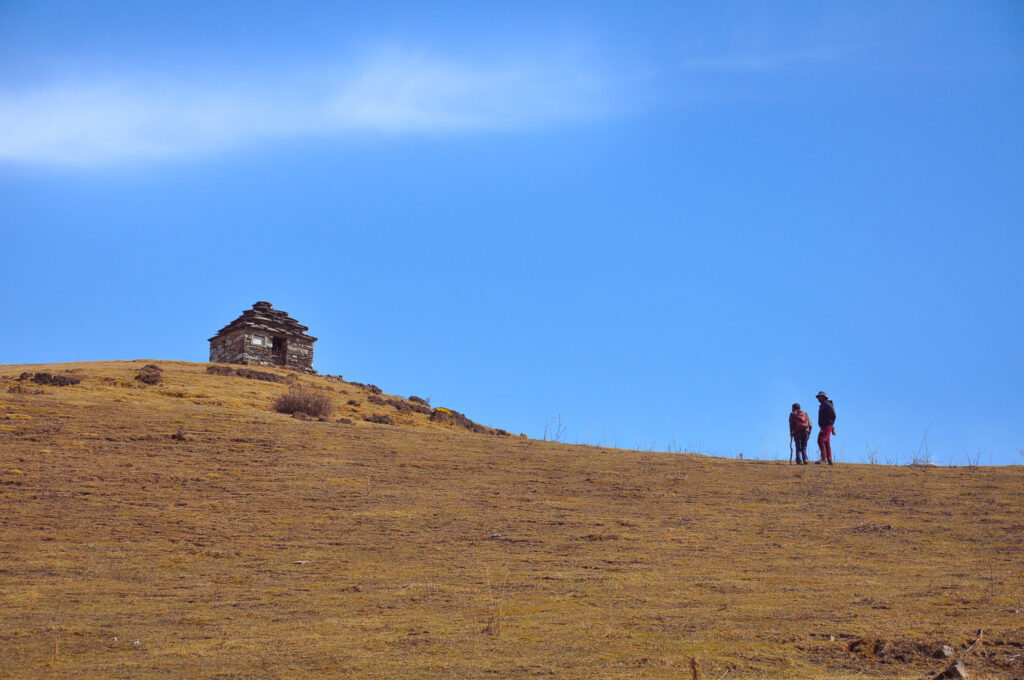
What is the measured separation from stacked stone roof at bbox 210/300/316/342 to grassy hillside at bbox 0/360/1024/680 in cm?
2070

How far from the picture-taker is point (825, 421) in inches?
899

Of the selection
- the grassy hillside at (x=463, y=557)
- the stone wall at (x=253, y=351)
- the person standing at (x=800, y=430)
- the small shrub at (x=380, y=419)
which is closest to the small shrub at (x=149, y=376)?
the small shrub at (x=380, y=419)

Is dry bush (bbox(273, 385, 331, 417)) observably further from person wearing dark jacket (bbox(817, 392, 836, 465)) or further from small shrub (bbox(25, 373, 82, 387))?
person wearing dark jacket (bbox(817, 392, 836, 465))

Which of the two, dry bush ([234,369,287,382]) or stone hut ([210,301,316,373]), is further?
stone hut ([210,301,316,373])

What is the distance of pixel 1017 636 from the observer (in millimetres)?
9047

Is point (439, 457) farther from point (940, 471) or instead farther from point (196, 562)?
point (940, 471)

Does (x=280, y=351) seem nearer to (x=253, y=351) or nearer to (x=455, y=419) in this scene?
(x=253, y=351)

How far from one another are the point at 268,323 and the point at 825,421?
30.1m

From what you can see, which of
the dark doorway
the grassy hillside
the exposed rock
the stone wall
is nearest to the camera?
the exposed rock

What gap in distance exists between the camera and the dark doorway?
149ft

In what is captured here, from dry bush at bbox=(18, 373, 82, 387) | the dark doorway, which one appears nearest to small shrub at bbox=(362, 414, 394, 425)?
dry bush at bbox=(18, 373, 82, 387)

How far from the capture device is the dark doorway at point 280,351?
4531 cm

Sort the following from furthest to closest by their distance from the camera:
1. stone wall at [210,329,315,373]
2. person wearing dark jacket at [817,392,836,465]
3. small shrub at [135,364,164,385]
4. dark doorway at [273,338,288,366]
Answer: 1. dark doorway at [273,338,288,366]
2. stone wall at [210,329,315,373]
3. small shrub at [135,364,164,385]
4. person wearing dark jacket at [817,392,836,465]

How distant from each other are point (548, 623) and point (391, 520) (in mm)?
5919
